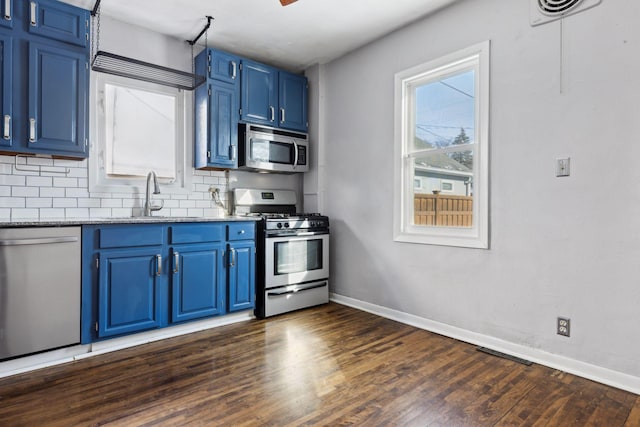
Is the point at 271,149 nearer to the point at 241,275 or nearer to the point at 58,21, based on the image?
the point at 241,275

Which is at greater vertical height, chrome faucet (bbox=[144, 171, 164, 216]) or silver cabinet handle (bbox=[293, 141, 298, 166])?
silver cabinet handle (bbox=[293, 141, 298, 166])

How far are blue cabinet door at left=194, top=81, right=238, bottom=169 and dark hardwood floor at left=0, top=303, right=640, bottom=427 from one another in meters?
1.69

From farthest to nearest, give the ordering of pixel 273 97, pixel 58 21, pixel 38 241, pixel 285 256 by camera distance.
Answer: pixel 273 97 → pixel 285 256 → pixel 58 21 → pixel 38 241

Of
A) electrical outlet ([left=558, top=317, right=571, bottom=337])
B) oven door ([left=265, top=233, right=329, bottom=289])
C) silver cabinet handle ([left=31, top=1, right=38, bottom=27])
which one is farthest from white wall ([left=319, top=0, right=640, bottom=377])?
silver cabinet handle ([left=31, top=1, right=38, bottom=27])

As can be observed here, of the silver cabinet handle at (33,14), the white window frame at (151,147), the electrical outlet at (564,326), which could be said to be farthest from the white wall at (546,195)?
the silver cabinet handle at (33,14)

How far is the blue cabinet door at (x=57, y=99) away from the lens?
264cm

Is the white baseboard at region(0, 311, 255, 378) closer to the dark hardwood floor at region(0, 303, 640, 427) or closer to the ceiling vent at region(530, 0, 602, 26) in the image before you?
the dark hardwood floor at region(0, 303, 640, 427)

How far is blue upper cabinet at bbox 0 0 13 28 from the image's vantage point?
2514mm

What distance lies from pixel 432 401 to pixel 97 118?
333cm

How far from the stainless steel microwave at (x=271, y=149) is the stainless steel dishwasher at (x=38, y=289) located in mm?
1717

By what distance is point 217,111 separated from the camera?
3.62m

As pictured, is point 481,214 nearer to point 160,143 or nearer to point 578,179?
point 578,179

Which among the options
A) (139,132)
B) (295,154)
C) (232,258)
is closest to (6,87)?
(139,132)

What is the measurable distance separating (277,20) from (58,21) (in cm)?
165
